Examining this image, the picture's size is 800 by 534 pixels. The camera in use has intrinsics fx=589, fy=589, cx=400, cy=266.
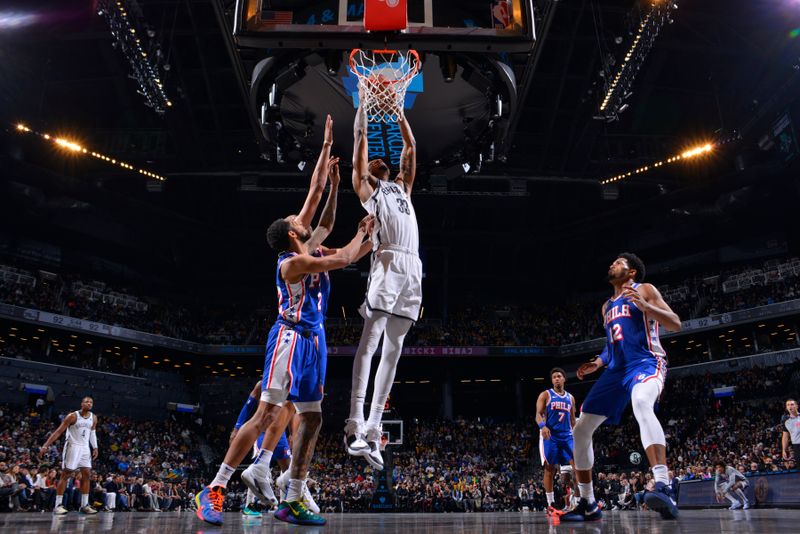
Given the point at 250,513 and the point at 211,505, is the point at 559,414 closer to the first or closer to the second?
the point at 250,513

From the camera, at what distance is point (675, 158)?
80.5ft

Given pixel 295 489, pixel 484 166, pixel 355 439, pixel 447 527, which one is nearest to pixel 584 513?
pixel 447 527

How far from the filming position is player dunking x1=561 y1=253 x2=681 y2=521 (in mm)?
5180

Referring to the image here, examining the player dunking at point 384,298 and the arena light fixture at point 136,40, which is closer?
the player dunking at point 384,298

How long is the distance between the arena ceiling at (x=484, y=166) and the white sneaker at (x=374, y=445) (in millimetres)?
9884

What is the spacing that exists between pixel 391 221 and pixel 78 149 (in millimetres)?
23144

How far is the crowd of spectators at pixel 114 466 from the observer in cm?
1506

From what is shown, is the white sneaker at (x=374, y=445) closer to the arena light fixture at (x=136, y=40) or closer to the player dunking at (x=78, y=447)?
the player dunking at (x=78, y=447)

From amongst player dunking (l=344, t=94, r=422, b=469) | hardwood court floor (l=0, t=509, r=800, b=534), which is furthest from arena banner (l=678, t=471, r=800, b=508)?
player dunking (l=344, t=94, r=422, b=469)

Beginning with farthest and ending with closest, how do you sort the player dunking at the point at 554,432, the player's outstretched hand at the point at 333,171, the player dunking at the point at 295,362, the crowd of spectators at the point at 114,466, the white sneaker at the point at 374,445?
the crowd of spectators at the point at 114,466 → the player dunking at the point at 554,432 → the player's outstretched hand at the point at 333,171 → the white sneaker at the point at 374,445 → the player dunking at the point at 295,362

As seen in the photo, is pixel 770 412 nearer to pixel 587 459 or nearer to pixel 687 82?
pixel 687 82

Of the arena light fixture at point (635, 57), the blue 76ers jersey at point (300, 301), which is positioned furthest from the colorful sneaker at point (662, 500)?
the arena light fixture at point (635, 57)

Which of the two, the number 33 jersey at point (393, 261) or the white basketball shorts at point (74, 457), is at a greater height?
the number 33 jersey at point (393, 261)

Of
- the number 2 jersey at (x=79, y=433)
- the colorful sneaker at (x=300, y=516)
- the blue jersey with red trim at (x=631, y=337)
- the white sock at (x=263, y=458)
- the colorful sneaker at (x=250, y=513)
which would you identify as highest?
the blue jersey with red trim at (x=631, y=337)
